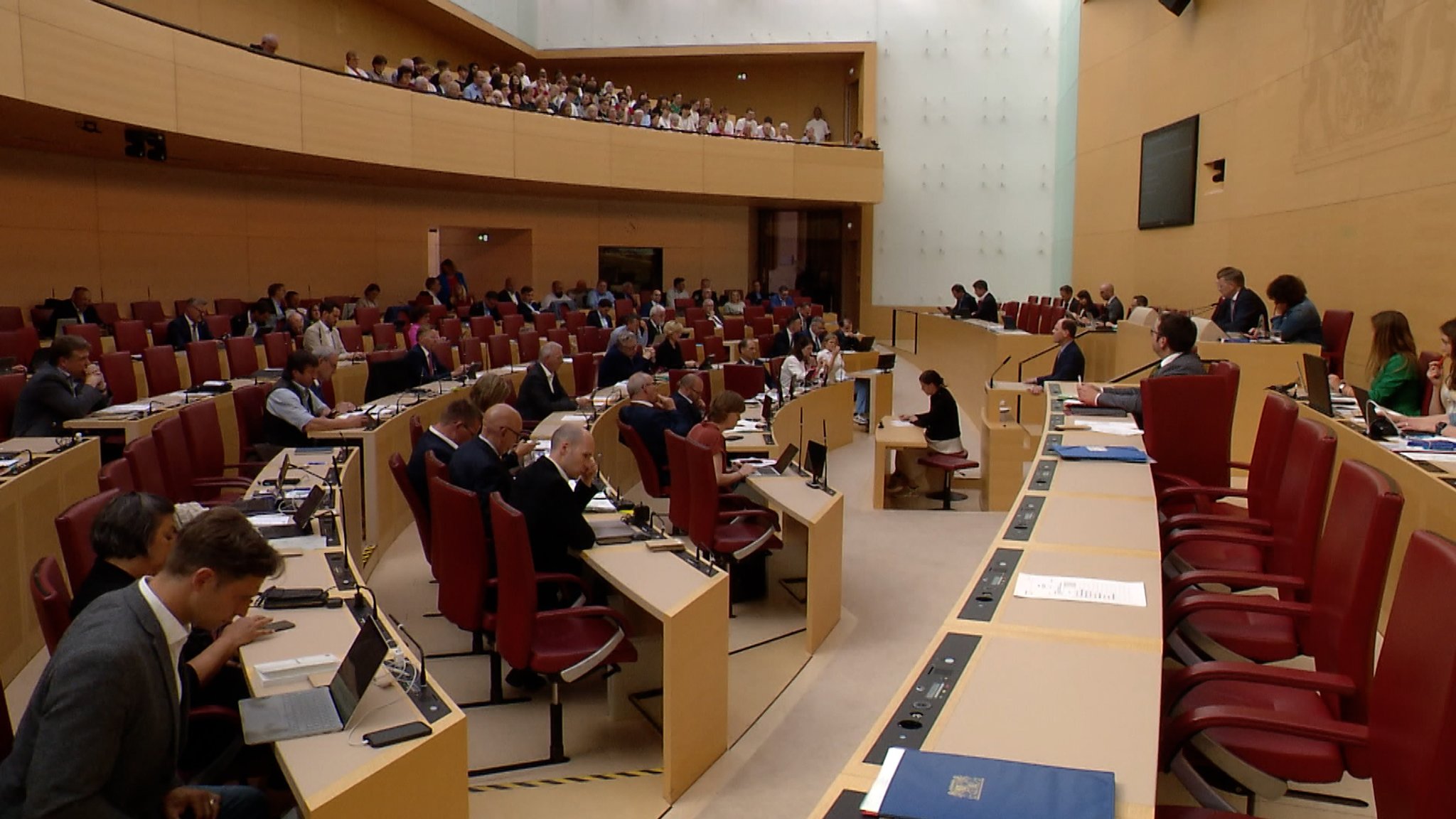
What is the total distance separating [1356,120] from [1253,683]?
8.16 m

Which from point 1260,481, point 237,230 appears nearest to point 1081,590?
point 1260,481

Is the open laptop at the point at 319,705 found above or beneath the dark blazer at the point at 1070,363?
beneath

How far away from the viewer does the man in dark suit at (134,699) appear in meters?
2.59

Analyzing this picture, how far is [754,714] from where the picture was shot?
18.8 feet

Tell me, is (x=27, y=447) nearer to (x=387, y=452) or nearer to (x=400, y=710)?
(x=387, y=452)

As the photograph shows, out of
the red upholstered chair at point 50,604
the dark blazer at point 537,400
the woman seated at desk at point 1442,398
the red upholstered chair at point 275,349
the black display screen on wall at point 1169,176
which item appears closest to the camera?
the red upholstered chair at point 50,604

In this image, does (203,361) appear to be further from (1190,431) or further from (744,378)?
Answer: (1190,431)

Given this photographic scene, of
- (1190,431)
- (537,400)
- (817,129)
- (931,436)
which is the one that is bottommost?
(931,436)

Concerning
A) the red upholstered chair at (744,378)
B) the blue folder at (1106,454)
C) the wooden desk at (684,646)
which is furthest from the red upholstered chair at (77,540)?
the red upholstered chair at (744,378)

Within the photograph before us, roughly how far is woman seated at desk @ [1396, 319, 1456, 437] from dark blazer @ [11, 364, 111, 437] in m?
8.01

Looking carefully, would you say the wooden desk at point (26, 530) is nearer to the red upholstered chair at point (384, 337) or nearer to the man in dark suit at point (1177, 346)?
the man in dark suit at point (1177, 346)

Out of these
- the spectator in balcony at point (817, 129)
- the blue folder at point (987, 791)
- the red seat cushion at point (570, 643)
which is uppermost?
the spectator in balcony at point (817, 129)

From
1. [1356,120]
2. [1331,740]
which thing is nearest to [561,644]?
[1331,740]

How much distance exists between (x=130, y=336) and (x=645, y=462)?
6781 mm
